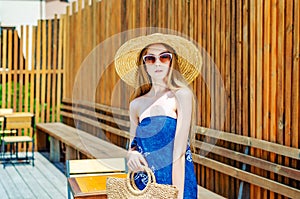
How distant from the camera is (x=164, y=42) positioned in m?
3.12

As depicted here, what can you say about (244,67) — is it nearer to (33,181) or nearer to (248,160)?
(248,160)

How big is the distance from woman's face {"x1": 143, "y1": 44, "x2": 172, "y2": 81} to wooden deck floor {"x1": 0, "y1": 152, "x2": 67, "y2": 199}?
18.1 feet

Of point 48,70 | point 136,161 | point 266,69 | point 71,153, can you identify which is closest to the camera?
point 136,161

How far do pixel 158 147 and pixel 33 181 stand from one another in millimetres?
6979

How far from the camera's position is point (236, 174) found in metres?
5.56

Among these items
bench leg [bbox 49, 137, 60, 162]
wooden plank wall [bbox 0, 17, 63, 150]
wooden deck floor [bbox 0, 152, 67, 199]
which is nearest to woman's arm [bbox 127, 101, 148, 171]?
wooden deck floor [bbox 0, 152, 67, 199]

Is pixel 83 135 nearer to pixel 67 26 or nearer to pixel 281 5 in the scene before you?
pixel 67 26

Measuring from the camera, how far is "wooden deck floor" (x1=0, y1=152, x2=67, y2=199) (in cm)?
862

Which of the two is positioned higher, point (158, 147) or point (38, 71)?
point (38, 71)

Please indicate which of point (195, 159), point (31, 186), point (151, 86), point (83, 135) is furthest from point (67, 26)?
point (151, 86)

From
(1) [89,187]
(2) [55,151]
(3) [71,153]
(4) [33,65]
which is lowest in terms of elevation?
(2) [55,151]

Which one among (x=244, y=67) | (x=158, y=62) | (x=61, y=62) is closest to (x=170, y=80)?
(x=158, y=62)

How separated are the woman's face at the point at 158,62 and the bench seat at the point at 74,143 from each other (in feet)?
16.8

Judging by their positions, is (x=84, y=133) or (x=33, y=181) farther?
(x=84, y=133)
